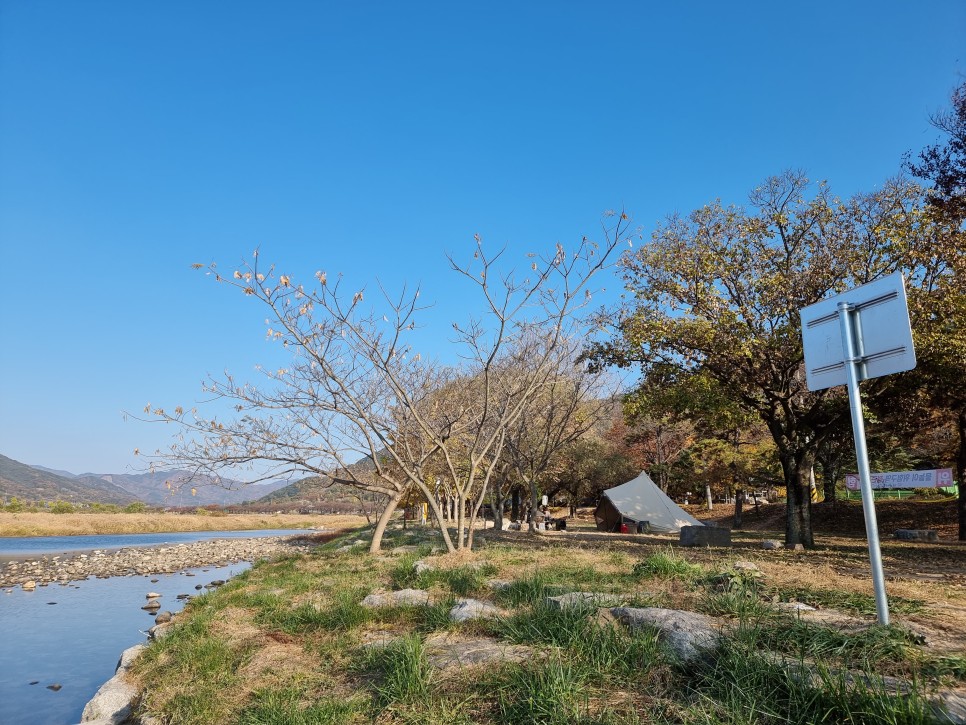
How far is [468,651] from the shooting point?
3982 mm

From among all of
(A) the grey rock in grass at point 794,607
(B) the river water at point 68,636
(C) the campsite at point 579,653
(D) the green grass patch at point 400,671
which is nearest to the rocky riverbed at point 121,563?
(B) the river water at point 68,636

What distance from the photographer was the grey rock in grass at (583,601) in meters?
4.36

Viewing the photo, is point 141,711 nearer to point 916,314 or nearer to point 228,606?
point 228,606

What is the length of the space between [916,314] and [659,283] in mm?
4661

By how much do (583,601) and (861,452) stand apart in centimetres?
218

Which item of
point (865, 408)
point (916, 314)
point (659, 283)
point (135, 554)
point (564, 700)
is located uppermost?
point (659, 283)

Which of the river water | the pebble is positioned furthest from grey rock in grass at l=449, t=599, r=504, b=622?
the pebble

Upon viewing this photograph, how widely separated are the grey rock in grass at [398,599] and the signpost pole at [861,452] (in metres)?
3.61

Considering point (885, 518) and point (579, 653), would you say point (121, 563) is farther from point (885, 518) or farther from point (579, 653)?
point (885, 518)

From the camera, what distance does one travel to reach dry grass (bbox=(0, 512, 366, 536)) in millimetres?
40125

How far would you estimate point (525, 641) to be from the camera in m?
3.97

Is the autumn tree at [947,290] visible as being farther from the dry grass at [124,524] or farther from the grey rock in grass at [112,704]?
the dry grass at [124,524]

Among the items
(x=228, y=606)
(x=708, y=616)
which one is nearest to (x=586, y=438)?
(x=228, y=606)

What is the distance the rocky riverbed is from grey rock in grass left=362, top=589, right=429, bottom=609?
41.6ft
